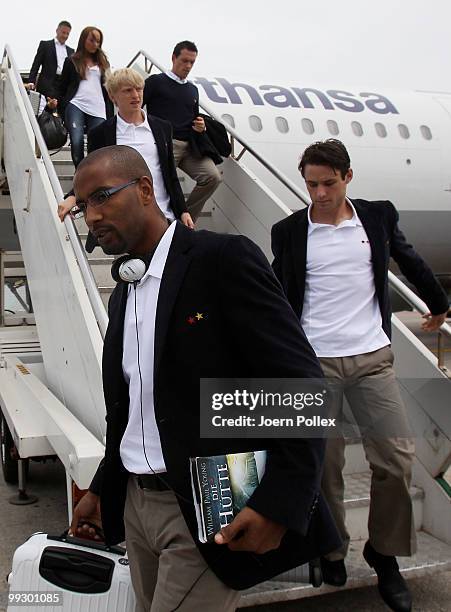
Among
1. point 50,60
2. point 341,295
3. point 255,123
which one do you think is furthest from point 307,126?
point 341,295

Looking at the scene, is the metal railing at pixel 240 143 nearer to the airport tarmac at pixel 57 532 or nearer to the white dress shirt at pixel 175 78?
the white dress shirt at pixel 175 78

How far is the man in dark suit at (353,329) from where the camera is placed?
3146mm

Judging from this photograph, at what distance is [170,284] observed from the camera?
1778 mm

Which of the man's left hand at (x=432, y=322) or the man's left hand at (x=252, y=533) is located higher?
the man's left hand at (x=252, y=533)

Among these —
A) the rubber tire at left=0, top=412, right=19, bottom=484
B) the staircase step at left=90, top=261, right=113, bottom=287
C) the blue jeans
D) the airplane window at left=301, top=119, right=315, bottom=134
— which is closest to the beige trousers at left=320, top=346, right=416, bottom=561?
the staircase step at left=90, top=261, right=113, bottom=287

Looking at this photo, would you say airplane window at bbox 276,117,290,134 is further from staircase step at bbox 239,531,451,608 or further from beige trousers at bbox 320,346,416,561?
beige trousers at bbox 320,346,416,561

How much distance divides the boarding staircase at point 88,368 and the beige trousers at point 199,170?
0.31 meters

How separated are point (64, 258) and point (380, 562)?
91.3 inches

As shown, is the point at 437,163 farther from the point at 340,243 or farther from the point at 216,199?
the point at 340,243

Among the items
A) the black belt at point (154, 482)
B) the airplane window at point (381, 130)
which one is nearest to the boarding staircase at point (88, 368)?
the black belt at point (154, 482)

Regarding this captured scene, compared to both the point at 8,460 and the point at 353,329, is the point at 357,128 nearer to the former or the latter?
the point at 8,460

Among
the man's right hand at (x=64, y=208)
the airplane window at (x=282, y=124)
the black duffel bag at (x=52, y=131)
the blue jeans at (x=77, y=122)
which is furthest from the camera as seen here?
the airplane window at (x=282, y=124)

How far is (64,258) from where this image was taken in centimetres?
433

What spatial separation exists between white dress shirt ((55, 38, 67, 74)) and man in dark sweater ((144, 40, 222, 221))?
80.0 inches
